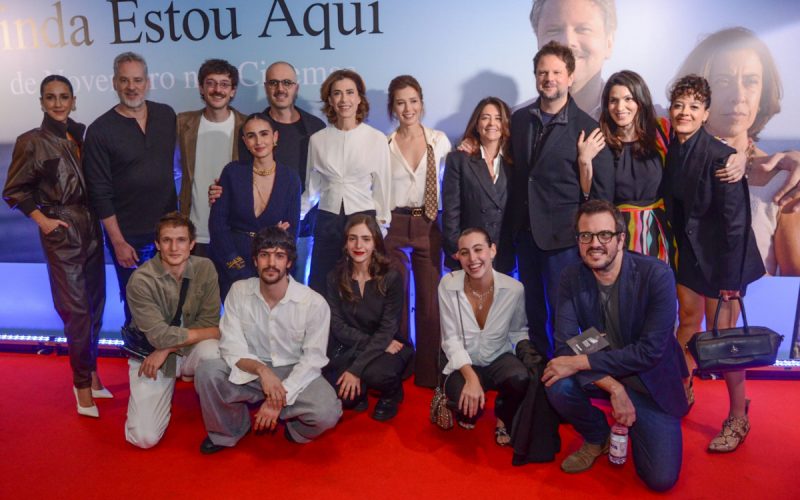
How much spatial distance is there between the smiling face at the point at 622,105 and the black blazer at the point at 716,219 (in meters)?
0.29

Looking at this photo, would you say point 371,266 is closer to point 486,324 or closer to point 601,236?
point 486,324

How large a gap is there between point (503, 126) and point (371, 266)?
3.60ft

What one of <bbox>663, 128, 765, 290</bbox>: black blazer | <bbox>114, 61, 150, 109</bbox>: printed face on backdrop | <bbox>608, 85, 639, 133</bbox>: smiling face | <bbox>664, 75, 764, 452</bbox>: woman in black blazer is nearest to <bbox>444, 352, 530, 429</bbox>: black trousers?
<bbox>664, 75, 764, 452</bbox>: woman in black blazer

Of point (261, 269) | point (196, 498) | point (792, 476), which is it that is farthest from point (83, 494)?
point (792, 476)

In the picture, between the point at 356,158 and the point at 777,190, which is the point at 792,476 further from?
the point at 356,158

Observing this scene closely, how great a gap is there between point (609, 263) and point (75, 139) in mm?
3226

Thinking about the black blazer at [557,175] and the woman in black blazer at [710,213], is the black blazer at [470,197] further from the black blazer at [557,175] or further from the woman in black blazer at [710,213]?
the woman in black blazer at [710,213]

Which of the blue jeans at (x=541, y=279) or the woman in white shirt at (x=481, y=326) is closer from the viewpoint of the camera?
the woman in white shirt at (x=481, y=326)

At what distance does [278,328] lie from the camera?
3.51m

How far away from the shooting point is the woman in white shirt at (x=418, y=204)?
13.2ft

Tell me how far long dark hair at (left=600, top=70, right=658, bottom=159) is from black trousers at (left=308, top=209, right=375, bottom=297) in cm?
144

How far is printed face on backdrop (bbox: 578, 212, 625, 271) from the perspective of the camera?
3014mm

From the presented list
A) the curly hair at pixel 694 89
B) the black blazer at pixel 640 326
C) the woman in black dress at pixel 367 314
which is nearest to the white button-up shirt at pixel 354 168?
the woman in black dress at pixel 367 314

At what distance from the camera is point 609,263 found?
3.06 metres
